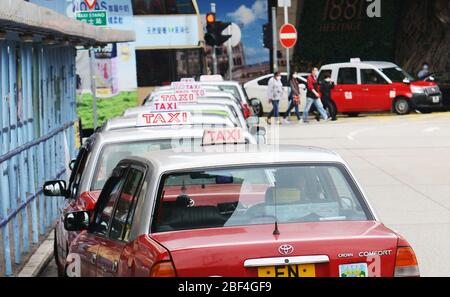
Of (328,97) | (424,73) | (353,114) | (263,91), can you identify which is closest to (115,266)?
(328,97)

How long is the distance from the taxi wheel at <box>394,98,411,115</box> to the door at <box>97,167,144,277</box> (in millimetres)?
27281

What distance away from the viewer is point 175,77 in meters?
32.4

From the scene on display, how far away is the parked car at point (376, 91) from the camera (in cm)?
3297

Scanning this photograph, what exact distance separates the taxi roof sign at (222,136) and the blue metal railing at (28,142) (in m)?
2.54

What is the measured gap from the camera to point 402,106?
3322cm

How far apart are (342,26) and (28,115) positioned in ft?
110

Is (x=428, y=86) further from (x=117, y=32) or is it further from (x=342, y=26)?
(x=117, y=32)

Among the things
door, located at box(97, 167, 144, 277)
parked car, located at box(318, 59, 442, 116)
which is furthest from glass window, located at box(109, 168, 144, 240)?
parked car, located at box(318, 59, 442, 116)

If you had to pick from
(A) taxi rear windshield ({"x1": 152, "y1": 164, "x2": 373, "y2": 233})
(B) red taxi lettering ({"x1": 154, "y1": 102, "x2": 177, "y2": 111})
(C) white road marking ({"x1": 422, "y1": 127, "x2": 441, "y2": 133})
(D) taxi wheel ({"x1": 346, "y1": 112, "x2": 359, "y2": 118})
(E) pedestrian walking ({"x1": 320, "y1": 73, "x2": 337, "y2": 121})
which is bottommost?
(D) taxi wheel ({"x1": 346, "y1": 112, "x2": 359, "y2": 118})

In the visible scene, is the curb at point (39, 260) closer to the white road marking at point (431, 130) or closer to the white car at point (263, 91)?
the white road marking at point (431, 130)

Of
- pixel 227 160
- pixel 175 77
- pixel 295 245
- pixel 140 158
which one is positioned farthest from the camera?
pixel 175 77

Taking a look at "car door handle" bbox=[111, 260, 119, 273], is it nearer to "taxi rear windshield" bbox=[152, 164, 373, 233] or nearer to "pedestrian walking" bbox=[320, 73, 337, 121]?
"taxi rear windshield" bbox=[152, 164, 373, 233]

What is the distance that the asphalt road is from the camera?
11.5 meters
